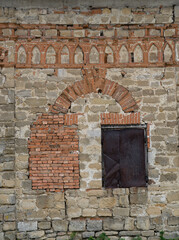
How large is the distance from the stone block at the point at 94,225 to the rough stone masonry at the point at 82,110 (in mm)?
19

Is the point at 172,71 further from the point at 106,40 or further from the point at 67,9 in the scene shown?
the point at 67,9

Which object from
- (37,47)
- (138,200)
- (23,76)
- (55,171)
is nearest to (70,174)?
(55,171)

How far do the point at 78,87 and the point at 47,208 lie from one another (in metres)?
2.39

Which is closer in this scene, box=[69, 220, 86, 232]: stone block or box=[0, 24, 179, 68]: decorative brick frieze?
box=[69, 220, 86, 232]: stone block

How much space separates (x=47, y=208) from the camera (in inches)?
237

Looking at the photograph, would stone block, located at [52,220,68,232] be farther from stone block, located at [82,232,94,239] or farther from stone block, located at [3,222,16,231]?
stone block, located at [3,222,16,231]

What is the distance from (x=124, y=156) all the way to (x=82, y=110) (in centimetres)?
121

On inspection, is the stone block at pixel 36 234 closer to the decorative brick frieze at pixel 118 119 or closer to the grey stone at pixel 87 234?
the grey stone at pixel 87 234

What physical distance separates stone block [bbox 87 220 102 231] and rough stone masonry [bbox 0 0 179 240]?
19 mm

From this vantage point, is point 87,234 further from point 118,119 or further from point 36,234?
point 118,119

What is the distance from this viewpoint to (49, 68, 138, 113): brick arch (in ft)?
20.6

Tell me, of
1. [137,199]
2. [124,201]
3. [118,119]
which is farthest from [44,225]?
[118,119]

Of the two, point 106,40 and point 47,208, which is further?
point 106,40

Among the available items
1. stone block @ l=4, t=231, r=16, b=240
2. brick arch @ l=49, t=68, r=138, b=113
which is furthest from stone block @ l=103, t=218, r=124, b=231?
brick arch @ l=49, t=68, r=138, b=113
